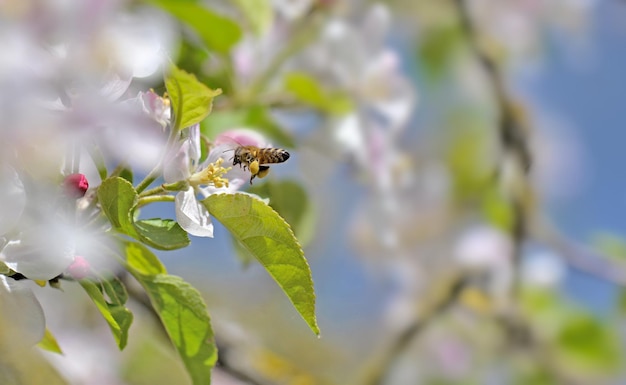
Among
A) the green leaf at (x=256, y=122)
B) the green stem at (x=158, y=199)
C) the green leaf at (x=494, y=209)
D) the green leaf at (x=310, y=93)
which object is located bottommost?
the green stem at (x=158, y=199)

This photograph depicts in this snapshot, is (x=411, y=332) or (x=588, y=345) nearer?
(x=411, y=332)

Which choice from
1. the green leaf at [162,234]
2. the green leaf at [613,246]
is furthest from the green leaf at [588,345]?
the green leaf at [162,234]

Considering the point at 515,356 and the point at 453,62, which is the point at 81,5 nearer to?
the point at 515,356

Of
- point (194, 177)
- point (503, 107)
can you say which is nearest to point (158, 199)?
point (194, 177)

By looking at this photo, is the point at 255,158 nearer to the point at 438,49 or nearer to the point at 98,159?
the point at 98,159

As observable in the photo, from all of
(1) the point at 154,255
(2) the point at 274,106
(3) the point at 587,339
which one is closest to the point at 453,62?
(3) the point at 587,339

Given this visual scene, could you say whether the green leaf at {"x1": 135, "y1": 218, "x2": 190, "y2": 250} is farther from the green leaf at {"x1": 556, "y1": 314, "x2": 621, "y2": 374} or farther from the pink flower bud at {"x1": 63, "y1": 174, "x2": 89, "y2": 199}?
the green leaf at {"x1": 556, "y1": 314, "x2": 621, "y2": 374}

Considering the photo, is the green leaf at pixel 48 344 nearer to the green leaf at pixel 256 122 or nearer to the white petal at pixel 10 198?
the white petal at pixel 10 198
